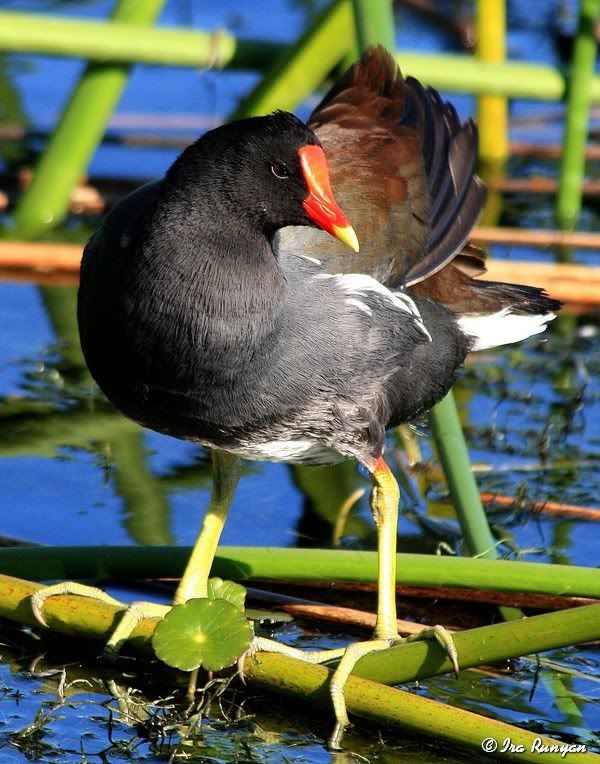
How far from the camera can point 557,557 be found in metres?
3.80

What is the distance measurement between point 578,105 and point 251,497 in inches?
88.9

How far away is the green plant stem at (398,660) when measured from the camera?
250 cm

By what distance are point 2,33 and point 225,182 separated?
2.52 m

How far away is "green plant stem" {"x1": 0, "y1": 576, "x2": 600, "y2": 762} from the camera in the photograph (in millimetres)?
2504

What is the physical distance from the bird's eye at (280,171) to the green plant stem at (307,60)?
2481 mm

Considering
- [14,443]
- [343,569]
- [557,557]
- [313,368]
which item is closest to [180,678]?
[343,569]

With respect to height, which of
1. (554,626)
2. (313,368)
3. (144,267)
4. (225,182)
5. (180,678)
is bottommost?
(180,678)

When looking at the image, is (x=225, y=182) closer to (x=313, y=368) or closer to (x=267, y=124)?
(x=267, y=124)

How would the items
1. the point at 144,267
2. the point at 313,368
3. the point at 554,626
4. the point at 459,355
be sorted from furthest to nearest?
the point at 459,355, the point at 313,368, the point at 144,267, the point at 554,626

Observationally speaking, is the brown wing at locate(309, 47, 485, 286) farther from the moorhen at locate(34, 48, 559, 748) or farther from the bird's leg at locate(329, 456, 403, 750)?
the bird's leg at locate(329, 456, 403, 750)

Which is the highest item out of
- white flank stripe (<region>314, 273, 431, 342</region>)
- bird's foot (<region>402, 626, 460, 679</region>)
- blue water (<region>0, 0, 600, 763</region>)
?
white flank stripe (<region>314, 273, 431, 342</region>)

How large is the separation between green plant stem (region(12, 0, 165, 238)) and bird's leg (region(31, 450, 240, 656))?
238 centimetres

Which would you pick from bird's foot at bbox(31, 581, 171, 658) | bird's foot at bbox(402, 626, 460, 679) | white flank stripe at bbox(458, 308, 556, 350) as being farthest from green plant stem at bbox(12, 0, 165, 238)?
bird's foot at bbox(402, 626, 460, 679)

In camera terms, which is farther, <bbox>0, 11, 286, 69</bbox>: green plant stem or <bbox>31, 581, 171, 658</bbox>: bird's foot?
<bbox>0, 11, 286, 69</bbox>: green plant stem
